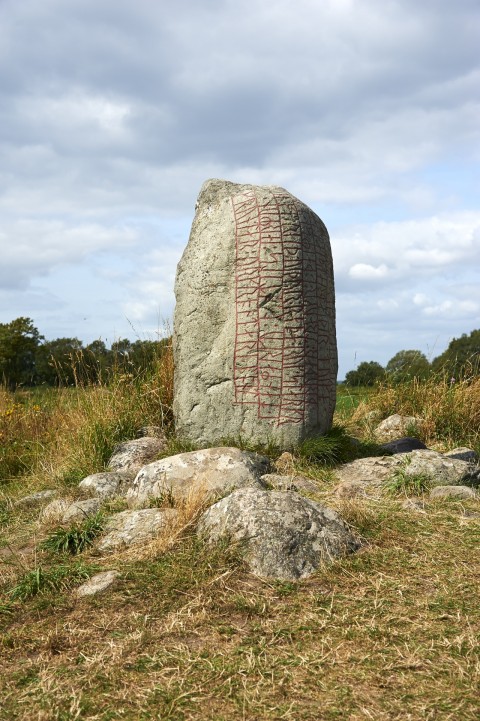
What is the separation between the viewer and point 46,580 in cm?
435

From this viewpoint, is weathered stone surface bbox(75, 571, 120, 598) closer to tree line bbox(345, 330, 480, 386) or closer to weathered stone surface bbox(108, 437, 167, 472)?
weathered stone surface bbox(108, 437, 167, 472)

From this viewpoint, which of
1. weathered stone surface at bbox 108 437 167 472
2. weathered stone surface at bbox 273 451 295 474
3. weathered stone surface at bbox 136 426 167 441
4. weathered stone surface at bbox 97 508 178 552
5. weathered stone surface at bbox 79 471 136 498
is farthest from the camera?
weathered stone surface at bbox 136 426 167 441

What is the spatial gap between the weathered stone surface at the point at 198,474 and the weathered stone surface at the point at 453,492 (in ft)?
4.70

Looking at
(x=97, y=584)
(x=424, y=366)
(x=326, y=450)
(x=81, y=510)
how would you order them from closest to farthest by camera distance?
(x=97, y=584) < (x=81, y=510) < (x=326, y=450) < (x=424, y=366)

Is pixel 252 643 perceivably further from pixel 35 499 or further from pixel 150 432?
pixel 150 432

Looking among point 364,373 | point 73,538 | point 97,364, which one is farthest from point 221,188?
point 364,373

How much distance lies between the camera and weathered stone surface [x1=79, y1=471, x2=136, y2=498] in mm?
6117

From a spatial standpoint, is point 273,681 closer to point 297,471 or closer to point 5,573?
point 5,573

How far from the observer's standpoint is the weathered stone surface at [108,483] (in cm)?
612

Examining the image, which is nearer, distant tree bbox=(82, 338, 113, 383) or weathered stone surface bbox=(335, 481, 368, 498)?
weathered stone surface bbox=(335, 481, 368, 498)

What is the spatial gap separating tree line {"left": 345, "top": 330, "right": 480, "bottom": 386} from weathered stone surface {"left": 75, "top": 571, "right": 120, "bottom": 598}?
651 centimetres

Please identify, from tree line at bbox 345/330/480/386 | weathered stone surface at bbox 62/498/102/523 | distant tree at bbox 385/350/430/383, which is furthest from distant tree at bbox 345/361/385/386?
weathered stone surface at bbox 62/498/102/523

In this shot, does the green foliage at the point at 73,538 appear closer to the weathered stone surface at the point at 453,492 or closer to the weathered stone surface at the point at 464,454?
the weathered stone surface at the point at 453,492

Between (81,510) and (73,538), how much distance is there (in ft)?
2.04
